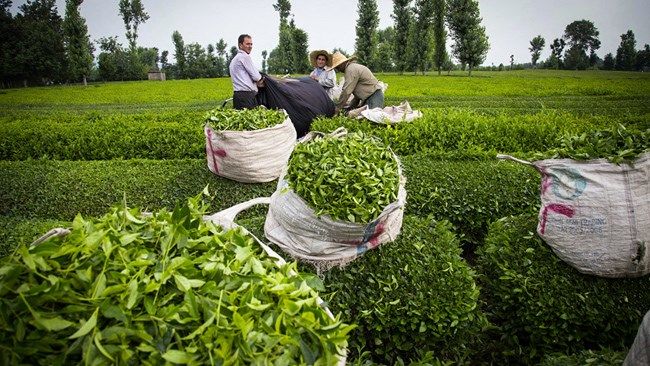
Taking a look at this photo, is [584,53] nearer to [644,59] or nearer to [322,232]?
[644,59]

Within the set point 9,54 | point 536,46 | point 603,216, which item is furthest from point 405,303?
point 536,46

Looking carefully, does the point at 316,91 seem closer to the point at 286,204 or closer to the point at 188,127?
the point at 188,127

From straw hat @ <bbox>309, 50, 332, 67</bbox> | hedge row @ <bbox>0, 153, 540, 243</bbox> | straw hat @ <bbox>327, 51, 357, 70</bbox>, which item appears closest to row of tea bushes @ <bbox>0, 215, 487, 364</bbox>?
hedge row @ <bbox>0, 153, 540, 243</bbox>

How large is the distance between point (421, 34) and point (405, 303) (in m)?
39.0

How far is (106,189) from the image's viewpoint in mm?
4391

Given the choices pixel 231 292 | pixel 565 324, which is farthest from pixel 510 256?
pixel 231 292

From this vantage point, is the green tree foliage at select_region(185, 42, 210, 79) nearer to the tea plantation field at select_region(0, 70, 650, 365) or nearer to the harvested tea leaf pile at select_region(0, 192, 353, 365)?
the tea plantation field at select_region(0, 70, 650, 365)

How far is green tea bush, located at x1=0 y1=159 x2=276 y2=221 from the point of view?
166 inches

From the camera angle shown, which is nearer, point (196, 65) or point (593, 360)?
point (593, 360)

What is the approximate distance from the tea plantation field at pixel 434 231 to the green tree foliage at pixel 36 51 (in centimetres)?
2333

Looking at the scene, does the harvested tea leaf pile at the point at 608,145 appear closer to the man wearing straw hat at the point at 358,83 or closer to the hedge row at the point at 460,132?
the hedge row at the point at 460,132

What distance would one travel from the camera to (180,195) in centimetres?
430

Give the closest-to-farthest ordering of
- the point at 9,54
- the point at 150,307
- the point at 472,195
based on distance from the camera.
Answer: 1. the point at 150,307
2. the point at 472,195
3. the point at 9,54

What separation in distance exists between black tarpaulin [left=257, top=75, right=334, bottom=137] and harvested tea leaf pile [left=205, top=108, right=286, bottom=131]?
1603 mm
